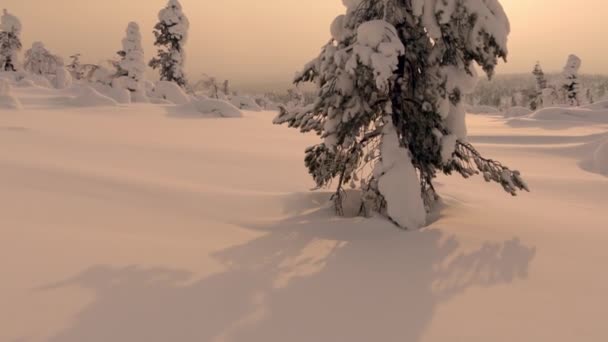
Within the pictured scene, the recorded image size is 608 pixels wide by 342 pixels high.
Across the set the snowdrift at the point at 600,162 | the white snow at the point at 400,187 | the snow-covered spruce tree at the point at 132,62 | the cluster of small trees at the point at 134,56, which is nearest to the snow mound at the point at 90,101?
the cluster of small trees at the point at 134,56

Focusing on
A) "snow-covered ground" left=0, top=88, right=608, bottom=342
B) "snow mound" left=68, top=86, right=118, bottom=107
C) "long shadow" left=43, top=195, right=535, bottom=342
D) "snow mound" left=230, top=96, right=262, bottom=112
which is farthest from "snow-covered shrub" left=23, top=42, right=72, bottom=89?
"long shadow" left=43, top=195, right=535, bottom=342

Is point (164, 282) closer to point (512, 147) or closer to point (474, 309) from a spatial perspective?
point (474, 309)

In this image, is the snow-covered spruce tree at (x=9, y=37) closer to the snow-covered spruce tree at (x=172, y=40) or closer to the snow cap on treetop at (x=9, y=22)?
the snow cap on treetop at (x=9, y=22)

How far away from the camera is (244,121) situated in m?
18.3

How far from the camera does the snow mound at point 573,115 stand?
25125 millimetres

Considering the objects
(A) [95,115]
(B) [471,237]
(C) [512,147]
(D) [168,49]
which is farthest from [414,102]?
(D) [168,49]

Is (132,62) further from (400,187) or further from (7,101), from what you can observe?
(400,187)

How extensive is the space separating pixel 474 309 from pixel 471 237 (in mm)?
1522

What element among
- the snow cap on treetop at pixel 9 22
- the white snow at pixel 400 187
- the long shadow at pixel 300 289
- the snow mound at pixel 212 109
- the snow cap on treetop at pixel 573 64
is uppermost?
the snow cap on treetop at pixel 9 22

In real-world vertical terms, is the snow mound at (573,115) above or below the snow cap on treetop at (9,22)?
below

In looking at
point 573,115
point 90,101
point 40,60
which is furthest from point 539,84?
point 40,60

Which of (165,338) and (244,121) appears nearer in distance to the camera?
(165,338)

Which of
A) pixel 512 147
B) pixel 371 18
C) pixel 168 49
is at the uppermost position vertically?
pixel 168 49

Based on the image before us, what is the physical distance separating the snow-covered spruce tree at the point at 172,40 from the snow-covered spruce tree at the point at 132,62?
2.60 meters
